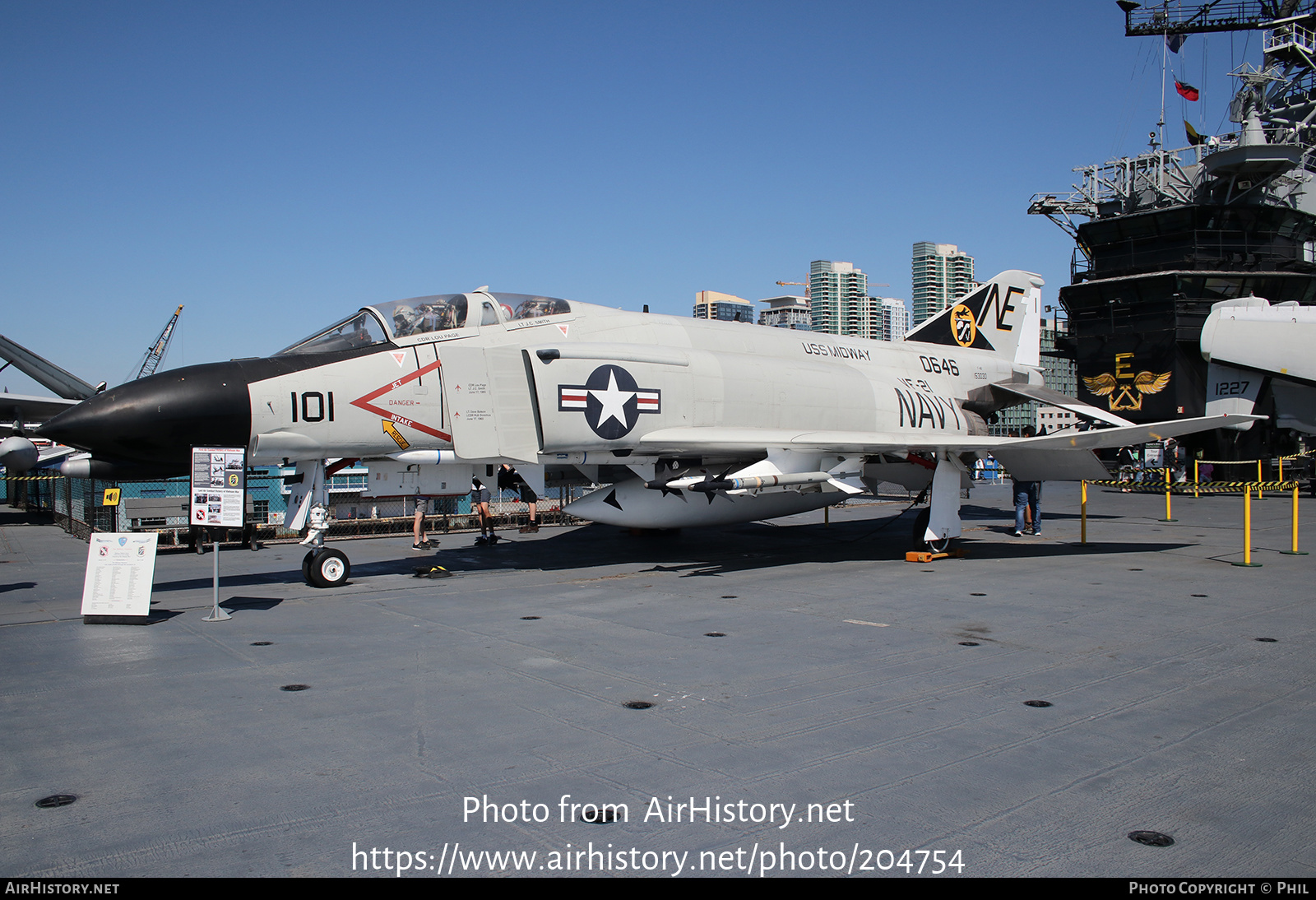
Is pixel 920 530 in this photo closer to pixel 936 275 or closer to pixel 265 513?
pixel 265 513

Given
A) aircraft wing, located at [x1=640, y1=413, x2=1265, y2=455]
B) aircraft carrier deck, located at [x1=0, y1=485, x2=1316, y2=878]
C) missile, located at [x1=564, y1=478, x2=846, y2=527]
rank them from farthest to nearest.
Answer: missile, located at [x1=564, y1=478, x2=846, y2=527] → aircraft wing, located at [x1=640, y1=413, x2=1265, y2=455] → aircraft carrier deck, located at [x1=0, y1=485, x2=1316, y2=878]

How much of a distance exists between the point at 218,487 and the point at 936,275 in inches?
6677

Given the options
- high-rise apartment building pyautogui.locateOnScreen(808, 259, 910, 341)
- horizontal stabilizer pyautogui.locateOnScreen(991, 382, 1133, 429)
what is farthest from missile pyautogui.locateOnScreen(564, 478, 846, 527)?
high-rise apartment building pyautogui.locateOnScreen(808, 259, 910, 341)

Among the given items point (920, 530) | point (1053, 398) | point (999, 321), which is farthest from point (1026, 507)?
point (999, 321)

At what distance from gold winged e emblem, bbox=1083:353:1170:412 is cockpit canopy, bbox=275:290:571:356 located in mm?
37303

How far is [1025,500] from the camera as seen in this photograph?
1545cm

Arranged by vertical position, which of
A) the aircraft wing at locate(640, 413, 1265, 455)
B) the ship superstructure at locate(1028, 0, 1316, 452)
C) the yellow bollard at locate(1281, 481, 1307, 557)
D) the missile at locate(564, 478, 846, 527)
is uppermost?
the ship superstructure at locate(1028, 0, 1316, 452)

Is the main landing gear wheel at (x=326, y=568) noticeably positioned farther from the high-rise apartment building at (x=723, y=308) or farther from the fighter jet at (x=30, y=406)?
the high-rise apartment building at (x=723, y=308)

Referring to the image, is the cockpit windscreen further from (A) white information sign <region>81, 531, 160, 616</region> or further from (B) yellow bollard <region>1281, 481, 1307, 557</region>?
(B) yellow bollard <region>1281, 481, 1307, 557</region>

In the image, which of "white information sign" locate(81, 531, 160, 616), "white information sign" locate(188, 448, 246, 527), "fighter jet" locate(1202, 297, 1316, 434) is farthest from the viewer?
"fighter jet" locate(1202, 297, 1316, 434)

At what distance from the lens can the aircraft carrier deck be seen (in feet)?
11.0

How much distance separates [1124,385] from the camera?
131ft

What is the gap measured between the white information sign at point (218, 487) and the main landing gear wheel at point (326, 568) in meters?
1.75

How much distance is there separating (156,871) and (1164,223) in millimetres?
46015
